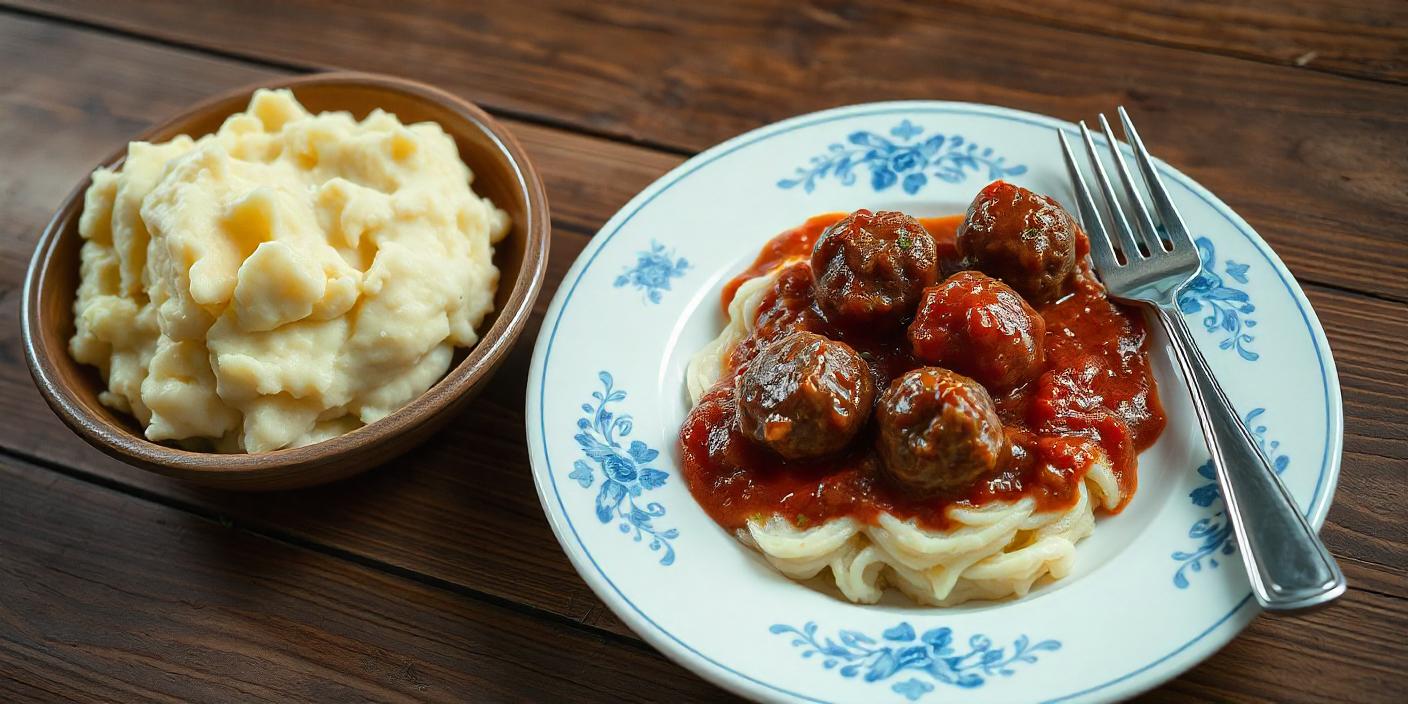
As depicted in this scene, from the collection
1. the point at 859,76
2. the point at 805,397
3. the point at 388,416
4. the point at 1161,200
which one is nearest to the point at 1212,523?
the point at 805,397

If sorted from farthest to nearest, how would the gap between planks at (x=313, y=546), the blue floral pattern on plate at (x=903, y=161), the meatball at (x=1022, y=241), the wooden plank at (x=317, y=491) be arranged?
the blue floral pattern on plate at (x=903, y=161)
the wooden plank at (x=317, y=491)
the meatball at (x=1022, y=241)
the gap between planks at (x=313, y=546)

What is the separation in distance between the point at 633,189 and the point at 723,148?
32.4 inches

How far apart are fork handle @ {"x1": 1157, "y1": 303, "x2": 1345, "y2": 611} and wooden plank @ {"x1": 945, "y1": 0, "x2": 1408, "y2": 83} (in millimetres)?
2775

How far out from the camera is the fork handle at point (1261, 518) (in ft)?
10.9

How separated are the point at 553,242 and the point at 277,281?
179cm

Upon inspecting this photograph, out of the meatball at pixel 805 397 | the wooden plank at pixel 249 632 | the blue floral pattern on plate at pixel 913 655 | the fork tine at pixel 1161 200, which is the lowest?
the wooden plank at pixel 249 632

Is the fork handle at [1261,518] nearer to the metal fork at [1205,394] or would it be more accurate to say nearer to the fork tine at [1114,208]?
the metal fork at [1205,394]

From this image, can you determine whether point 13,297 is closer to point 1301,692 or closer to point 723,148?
point 723,148

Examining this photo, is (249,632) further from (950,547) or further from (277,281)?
(950,547)

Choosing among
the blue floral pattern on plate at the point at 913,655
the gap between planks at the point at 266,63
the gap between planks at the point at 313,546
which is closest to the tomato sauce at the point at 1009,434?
the blue floral pattern on plate at the point at 913,655

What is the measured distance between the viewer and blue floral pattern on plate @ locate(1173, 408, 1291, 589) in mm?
3602

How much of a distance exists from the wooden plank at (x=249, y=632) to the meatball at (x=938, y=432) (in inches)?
42.8

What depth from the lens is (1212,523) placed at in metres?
3.72

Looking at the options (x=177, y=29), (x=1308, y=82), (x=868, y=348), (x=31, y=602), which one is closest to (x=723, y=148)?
(x=868, y=348)
